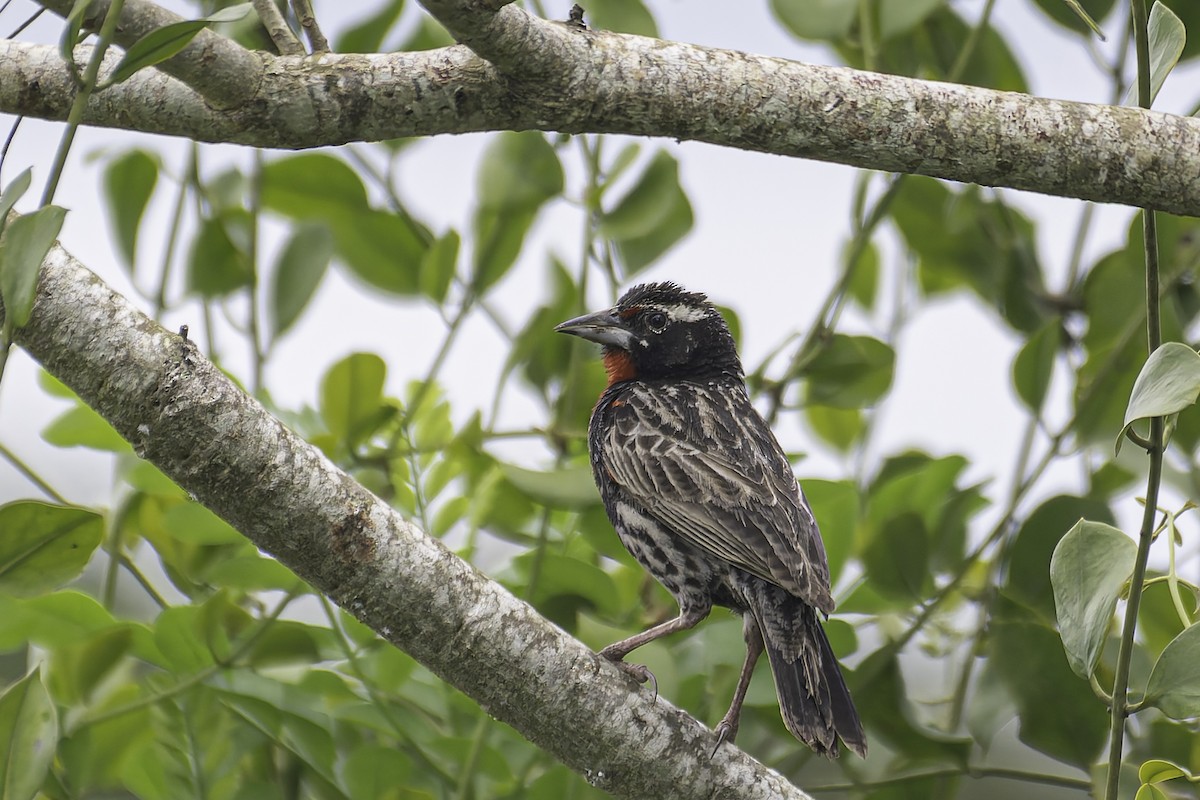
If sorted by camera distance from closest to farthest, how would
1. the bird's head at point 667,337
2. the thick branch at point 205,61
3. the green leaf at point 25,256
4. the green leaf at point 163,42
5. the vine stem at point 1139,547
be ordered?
the green leaf at point 25,256 < the green leaf at point 163,42 < the vine stem at point 1139,547 < the thick branch at point 205,61 < the bird's head at point 667,337

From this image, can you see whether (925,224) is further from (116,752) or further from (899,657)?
(116,752)

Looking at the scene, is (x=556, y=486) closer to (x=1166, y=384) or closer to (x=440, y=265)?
(x=440, y=265)

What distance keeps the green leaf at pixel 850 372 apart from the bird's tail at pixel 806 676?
0.50 metres

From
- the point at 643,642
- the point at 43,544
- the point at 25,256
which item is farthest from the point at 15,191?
the point at 643,642

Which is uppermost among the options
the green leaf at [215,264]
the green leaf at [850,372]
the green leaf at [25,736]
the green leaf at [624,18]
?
the green leaf at [624,18]

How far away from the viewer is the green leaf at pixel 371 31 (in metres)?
2.96

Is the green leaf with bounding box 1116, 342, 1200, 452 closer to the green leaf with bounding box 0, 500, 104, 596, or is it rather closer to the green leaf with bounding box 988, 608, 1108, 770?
the green leaf with bounding box 988, 608, 1108, 770

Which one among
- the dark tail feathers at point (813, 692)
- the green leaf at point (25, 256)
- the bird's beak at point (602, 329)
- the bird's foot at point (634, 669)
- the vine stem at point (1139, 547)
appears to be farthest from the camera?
the bird's beak at point (602, 329)

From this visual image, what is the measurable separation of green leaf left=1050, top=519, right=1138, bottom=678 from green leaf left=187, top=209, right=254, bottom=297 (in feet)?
6.40

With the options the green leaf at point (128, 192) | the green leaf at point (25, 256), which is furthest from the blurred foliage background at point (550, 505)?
the green leaf at point (25, 256)

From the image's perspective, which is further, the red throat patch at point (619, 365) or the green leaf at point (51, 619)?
the red throat patch at point (619, 365)

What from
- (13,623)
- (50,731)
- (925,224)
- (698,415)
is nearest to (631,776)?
(50,731)

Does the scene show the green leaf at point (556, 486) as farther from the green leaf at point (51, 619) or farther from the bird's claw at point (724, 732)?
the green leaf at point (51, 619)

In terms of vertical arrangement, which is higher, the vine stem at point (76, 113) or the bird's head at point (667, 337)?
the bird's head at point (667, 337)
